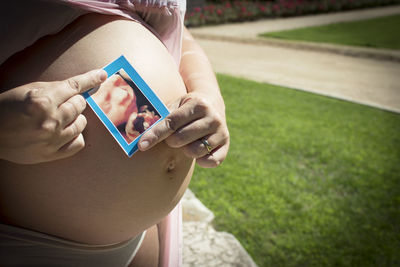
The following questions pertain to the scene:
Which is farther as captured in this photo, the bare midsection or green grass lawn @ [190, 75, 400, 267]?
green grass lawn @ [190, 75, 400, 267]

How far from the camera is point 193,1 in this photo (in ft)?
42.6

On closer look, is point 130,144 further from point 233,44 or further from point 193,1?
point 193,1

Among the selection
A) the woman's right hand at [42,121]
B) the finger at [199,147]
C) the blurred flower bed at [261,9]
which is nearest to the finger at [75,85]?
the woman's right hand at [42,121]

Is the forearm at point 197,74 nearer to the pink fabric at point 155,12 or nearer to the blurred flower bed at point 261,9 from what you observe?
the pink fabric at point 155,12

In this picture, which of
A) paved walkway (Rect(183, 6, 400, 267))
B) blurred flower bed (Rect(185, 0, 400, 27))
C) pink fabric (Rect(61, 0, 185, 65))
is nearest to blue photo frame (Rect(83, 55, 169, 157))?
pink fabric (Rect(61, 0, 185, 65))

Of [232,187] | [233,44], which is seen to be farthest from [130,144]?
[233,44]

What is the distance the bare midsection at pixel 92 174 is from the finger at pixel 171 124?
54mm

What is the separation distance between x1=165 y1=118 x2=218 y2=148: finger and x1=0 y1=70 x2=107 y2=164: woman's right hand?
217 millimetres

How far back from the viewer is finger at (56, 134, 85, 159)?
2.45ft

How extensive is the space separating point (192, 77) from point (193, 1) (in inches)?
507

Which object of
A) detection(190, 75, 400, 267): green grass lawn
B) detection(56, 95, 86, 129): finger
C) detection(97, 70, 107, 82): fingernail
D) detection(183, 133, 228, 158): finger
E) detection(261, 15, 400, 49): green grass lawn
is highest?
detection(97, 70, 107, 82): fingernail

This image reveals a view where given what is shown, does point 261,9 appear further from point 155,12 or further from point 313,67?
point 155,12

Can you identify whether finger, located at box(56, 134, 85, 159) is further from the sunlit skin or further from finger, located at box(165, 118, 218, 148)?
finger, located at box(165, 118, 218, 148)

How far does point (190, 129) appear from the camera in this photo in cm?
84
